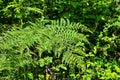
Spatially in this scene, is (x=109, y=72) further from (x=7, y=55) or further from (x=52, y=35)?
(x=7, y=55)

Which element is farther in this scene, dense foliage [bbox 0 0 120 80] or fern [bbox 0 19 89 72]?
dense foliage [bbox 0 0 120 80]

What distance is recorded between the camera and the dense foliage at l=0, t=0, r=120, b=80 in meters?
2.98

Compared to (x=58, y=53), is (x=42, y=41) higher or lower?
higher

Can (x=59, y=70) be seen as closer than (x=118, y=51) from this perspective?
Yes

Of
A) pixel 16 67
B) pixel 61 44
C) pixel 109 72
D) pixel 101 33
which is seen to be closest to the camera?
pixel 61 44

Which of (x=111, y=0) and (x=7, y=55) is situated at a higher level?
(x=111, y=0)

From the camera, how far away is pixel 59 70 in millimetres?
3746

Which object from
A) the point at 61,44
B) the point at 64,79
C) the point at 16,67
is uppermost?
the point at 61,44

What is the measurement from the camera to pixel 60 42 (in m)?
3.01

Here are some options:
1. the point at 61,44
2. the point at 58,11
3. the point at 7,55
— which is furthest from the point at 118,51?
the point at 7,55

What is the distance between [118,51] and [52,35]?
146 cm

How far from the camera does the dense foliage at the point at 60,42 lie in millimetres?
2977

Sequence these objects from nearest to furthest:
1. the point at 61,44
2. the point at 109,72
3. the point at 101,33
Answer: the point at 61,44 < the point at 109,72 < the point at 101,33

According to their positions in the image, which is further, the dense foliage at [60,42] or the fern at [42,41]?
the dense foliage at [60,42]
